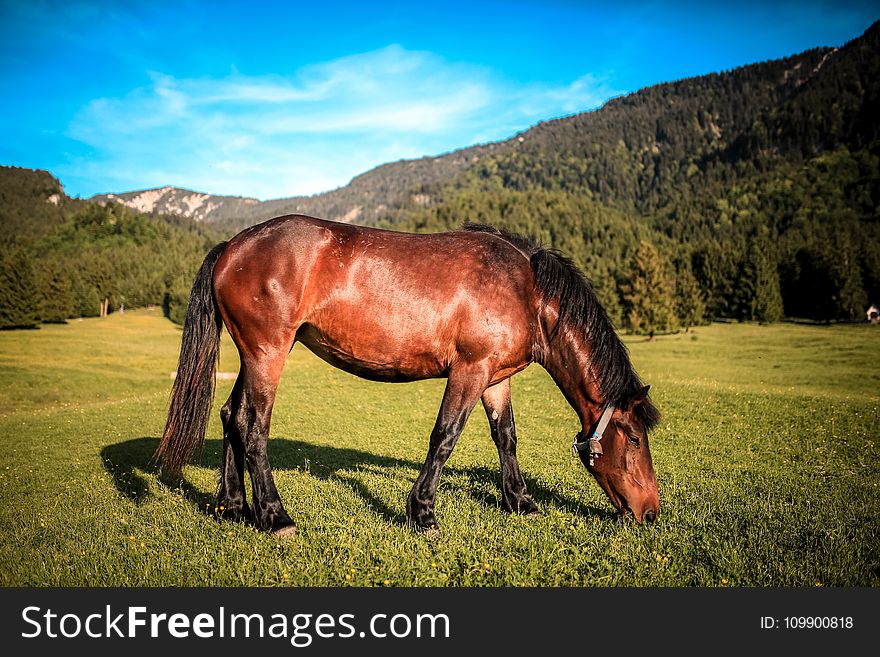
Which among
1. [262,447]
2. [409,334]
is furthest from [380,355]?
[262,447]

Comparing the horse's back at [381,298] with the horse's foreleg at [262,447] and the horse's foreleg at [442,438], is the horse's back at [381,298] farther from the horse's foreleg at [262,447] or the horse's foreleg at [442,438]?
the horse's foreleg at [262,447]

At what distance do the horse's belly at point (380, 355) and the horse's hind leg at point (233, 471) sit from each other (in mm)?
1130

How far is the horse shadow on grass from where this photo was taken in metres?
6.22

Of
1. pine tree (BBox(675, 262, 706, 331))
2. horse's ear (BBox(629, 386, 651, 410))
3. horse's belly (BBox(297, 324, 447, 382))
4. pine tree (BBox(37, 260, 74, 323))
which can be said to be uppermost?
pine tree (BBox(37, 260, 74, 323))

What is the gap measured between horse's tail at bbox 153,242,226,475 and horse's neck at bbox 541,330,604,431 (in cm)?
378

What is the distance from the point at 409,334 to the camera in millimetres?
5020

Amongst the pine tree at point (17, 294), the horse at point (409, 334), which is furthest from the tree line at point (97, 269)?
the horse at point (409, 334)

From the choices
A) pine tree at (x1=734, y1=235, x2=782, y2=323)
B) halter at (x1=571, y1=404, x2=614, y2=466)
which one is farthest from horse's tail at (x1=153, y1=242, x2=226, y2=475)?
pine tree at (x1=734, y1=235, x2=782, y2=323)

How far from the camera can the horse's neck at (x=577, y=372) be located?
17.8ft

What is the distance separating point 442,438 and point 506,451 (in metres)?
1.32

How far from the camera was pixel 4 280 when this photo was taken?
54.4 metres

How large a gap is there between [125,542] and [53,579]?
729 mm

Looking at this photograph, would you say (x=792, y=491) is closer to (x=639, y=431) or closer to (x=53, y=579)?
(x=639, y=431)

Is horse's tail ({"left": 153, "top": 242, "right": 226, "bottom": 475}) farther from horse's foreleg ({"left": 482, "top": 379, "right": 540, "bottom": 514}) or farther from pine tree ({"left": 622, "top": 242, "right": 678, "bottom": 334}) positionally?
pine tree ({"left": 622, "top": 242, "right": 678, "bottom": 334})
